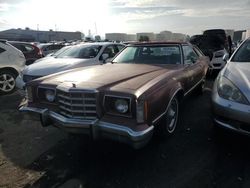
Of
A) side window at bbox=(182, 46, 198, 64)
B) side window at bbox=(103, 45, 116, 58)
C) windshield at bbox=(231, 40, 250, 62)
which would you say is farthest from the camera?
side window at bbox=(103, 45, 116, 58)

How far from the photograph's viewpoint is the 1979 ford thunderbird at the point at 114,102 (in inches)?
116

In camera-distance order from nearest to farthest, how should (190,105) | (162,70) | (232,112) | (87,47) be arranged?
(232,112) < (162,70) < (190,105) < (87,47)

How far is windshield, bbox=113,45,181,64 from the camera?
4.82m

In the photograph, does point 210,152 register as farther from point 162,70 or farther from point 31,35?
point 31,35

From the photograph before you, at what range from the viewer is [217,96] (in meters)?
3.56

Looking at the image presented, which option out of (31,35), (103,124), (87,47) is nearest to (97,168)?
(103,124)

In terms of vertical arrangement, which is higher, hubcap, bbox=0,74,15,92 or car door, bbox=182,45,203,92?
car door, bbox=182,45,203,92

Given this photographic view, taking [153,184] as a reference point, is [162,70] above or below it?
above

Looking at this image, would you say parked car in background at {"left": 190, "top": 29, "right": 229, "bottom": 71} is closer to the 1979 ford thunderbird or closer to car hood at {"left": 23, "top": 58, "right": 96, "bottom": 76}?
car hood at {"left": 23, "top": 58, "right": 96, "bottom": 76}

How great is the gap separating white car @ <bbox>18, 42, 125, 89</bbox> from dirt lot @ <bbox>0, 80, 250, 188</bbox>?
2.18 meters

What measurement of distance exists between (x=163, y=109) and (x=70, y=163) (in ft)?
4.89

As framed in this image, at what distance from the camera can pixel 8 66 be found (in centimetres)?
767

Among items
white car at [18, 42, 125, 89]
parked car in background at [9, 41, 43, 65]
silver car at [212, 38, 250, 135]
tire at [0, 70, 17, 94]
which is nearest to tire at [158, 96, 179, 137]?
silver car at [212, 38, 250, 135]

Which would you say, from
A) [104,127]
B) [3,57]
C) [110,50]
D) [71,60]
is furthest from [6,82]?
[104,127]
